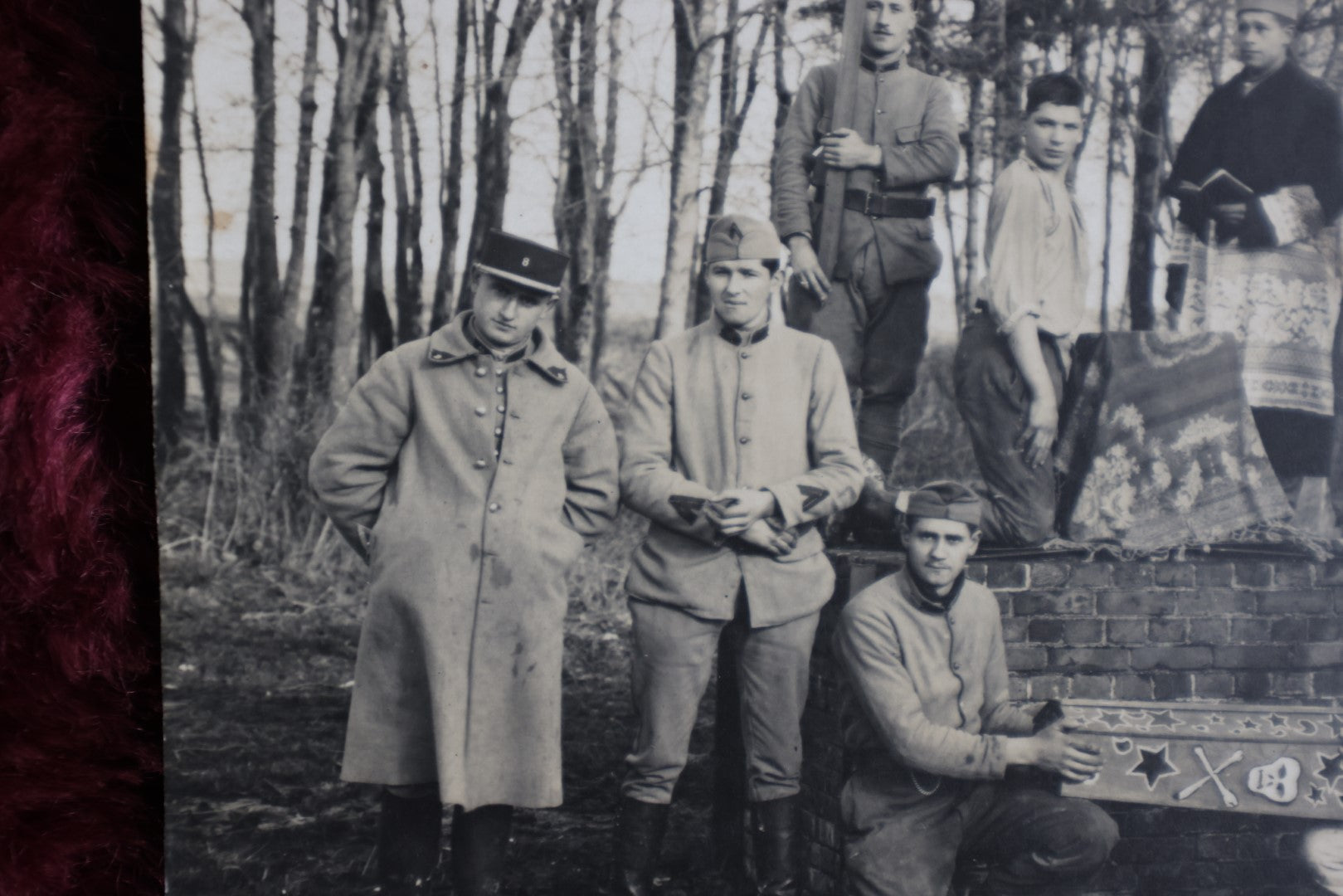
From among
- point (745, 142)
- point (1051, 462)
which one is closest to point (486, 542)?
point (745, 142)

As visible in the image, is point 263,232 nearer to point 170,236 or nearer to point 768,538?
point 170,236

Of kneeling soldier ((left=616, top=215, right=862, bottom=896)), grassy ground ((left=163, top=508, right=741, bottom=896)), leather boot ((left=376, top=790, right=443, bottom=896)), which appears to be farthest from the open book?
leather boot ((left=376, top=790, right=443, bottom=896))

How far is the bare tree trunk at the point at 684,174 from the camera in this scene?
2.96 m

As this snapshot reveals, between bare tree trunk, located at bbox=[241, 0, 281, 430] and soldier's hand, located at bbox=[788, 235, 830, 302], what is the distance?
120 centimetres

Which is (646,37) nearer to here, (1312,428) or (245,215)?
(245,215)

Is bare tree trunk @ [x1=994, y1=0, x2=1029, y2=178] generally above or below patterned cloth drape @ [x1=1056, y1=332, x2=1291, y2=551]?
above

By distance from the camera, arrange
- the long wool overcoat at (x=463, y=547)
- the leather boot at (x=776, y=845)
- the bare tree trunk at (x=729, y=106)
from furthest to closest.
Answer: the bare tree trunk at (x=729, y=106) < the leather boot at (x=776, y=845) < the long wool overcoat at (x=463, y=547)

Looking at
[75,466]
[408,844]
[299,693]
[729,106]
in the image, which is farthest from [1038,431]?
[75,466]

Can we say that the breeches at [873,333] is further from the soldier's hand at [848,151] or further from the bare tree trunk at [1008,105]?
the bare tree trunk at [1008,105]

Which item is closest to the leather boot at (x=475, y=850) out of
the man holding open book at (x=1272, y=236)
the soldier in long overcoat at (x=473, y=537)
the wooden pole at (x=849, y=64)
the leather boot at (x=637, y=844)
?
the soldier in long overcoat at (x=473, y=537)

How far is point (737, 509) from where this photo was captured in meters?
2.79

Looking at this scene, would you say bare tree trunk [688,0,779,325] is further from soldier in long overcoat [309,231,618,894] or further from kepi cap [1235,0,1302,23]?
kepi cap [1235,0,1302,23]

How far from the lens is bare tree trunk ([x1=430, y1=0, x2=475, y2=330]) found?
2918mm

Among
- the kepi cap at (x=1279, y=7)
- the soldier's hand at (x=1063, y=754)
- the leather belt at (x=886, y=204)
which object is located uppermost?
the kepi cap at (x=1279, y=7)
